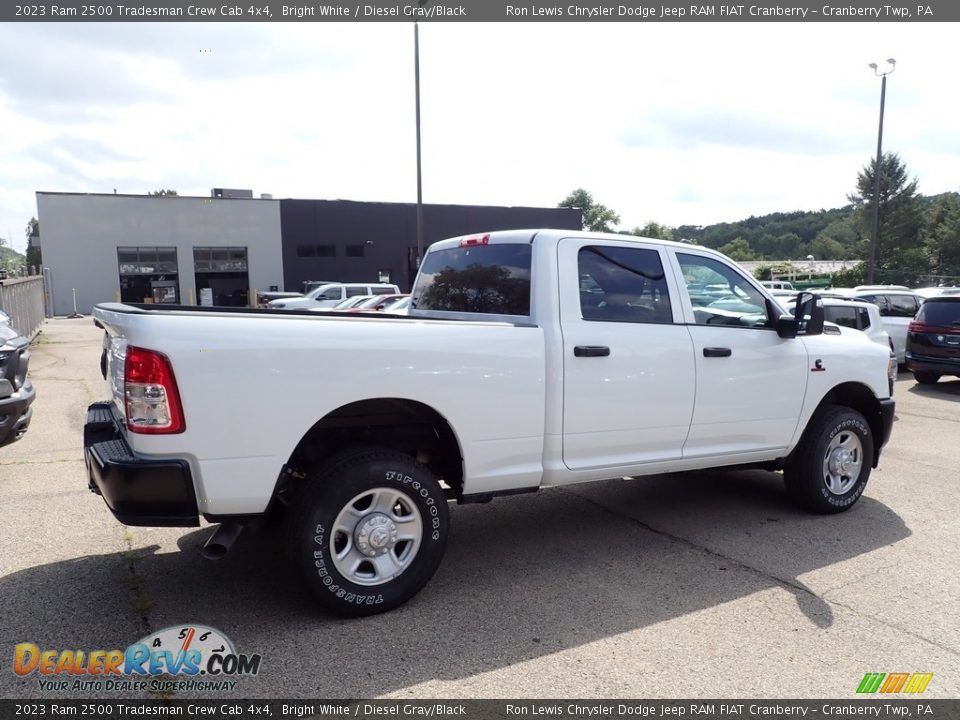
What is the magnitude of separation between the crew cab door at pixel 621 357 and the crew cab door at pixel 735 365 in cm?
13

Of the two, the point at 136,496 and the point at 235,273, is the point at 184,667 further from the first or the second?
the point at 235,273

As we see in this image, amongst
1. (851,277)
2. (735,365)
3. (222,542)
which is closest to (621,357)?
(735,365)

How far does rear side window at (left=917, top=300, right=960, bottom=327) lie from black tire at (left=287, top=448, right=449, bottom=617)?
1189 centimetres

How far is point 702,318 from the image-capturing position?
4.82m

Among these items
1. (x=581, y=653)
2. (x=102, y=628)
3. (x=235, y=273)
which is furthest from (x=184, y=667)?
(x=235, y=273)

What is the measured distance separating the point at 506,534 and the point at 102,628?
2574 mm

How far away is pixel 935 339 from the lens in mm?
12352

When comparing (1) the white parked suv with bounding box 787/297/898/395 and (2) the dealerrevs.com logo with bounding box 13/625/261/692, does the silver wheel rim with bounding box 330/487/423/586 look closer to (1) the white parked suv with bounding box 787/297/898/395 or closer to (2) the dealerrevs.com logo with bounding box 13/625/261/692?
(2) the dealerrevs.com logo with bounding box 13/625/261/692

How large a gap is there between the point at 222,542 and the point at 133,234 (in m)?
39.9

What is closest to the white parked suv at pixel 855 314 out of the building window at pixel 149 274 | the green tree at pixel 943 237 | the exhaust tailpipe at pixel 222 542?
the exhaust tailpipe at pixel 222 542

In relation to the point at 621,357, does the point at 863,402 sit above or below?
below

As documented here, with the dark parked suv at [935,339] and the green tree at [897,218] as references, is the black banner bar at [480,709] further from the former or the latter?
the green tree at [897,218]

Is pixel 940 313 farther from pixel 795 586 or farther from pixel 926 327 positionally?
pixel 795 586

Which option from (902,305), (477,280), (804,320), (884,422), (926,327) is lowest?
(884,422)
